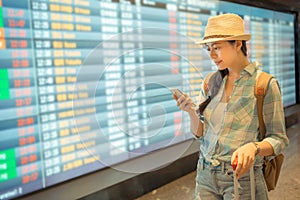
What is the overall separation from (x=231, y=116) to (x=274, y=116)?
160 mm

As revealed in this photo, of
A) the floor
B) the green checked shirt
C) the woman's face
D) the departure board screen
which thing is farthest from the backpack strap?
the floor

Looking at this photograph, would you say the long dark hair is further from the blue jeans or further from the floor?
the floor

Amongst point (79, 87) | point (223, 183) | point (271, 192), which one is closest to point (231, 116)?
point (223, 183)

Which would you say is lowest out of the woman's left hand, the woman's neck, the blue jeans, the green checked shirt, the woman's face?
the blue jeans

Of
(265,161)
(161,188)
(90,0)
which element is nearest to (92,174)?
(161,188)

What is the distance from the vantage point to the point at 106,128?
252 cm

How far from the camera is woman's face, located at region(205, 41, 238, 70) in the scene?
4.18ft

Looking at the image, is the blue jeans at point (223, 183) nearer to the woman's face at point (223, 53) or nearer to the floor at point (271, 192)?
the woman's face at point (223, 53)

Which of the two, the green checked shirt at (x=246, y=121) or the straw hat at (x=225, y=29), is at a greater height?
the straw hat at (x=225, y=29)

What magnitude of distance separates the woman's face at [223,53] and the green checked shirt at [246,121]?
74 mm

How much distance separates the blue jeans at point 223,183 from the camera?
129cm

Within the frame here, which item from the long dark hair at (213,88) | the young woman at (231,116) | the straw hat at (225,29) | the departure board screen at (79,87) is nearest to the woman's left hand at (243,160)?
the young woman at (231,116)

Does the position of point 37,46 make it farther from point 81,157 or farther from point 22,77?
point 81,157

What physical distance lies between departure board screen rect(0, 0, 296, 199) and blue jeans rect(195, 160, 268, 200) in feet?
1.50
